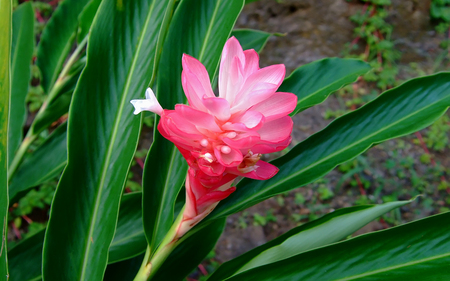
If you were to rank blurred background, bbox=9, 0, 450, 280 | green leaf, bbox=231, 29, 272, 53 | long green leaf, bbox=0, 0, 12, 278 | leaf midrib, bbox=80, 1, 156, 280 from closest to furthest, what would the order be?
long green leaf, bbox=0, 0, 12, 278 < leaf midrib, bbox=80, 1, 156, 280 < green leaf, bbox=231, 29, 272, 53 < blurred background, bbox=9, 0, 450, 280

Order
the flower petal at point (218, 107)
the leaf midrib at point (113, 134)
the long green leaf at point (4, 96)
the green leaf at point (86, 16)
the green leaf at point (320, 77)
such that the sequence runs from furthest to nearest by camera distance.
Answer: the green leaf at point (86, 16) < the green leaf at point (320, 77) < the leaf midrib at point (113, 134) < the long green leaf at point (4, 96) < the flower petal at point (218, 107)

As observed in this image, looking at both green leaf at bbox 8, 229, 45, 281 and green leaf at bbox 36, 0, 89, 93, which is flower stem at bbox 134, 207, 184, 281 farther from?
green leaf at bbox 36, 0, 89, 93

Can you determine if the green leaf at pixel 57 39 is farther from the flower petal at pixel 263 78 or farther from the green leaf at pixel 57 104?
the flower petal at pixel 263 78

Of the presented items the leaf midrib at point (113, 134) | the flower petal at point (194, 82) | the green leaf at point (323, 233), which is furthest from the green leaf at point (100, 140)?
the green leaf at point (323, 233)

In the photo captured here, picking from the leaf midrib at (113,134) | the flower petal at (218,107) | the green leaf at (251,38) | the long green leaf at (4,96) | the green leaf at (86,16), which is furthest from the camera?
the green leaf at (251,38)

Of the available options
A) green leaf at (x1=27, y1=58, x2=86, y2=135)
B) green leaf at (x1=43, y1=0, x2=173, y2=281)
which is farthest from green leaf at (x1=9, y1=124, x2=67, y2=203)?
green leaf at (x1=43, y1=0, x2=173, y2=281)

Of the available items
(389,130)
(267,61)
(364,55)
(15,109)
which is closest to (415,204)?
(364,55)

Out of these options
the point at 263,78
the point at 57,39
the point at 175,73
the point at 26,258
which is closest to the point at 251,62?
the point at 263,78
